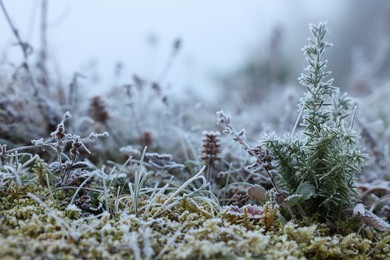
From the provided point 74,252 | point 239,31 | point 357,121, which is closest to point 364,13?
point 239,31

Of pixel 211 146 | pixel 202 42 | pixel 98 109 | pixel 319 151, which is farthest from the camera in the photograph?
pixel 202 42

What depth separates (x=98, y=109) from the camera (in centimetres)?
147

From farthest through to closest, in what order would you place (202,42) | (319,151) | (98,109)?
(202,42)
(98,109)
(319,151)

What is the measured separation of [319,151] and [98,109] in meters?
0.82

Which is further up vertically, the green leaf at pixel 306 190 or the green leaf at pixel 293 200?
the green leaf at pixel 306 190

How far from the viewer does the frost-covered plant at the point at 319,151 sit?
3.01ft

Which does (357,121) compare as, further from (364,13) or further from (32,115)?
(364,13)

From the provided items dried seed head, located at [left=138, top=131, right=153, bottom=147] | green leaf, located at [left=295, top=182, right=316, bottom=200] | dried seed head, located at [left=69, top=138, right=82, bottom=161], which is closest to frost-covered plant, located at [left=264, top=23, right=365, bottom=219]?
green leaf, located at [left=295, top=182, right=316, bottom=200]

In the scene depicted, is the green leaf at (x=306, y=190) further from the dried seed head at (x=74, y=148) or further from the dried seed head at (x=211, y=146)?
the dried seed head at (x=74, y=148)

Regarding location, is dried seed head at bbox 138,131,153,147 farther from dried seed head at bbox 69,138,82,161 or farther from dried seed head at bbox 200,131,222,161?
dried seed head at bbox 69,138,82,161

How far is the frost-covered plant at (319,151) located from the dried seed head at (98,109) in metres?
0.71

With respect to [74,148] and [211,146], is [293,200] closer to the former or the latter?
[211,146]

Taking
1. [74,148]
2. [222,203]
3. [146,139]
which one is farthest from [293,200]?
[146,139]

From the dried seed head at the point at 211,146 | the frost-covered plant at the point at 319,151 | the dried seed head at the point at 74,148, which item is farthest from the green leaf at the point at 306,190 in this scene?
the dried seed head at the point at 74,148
